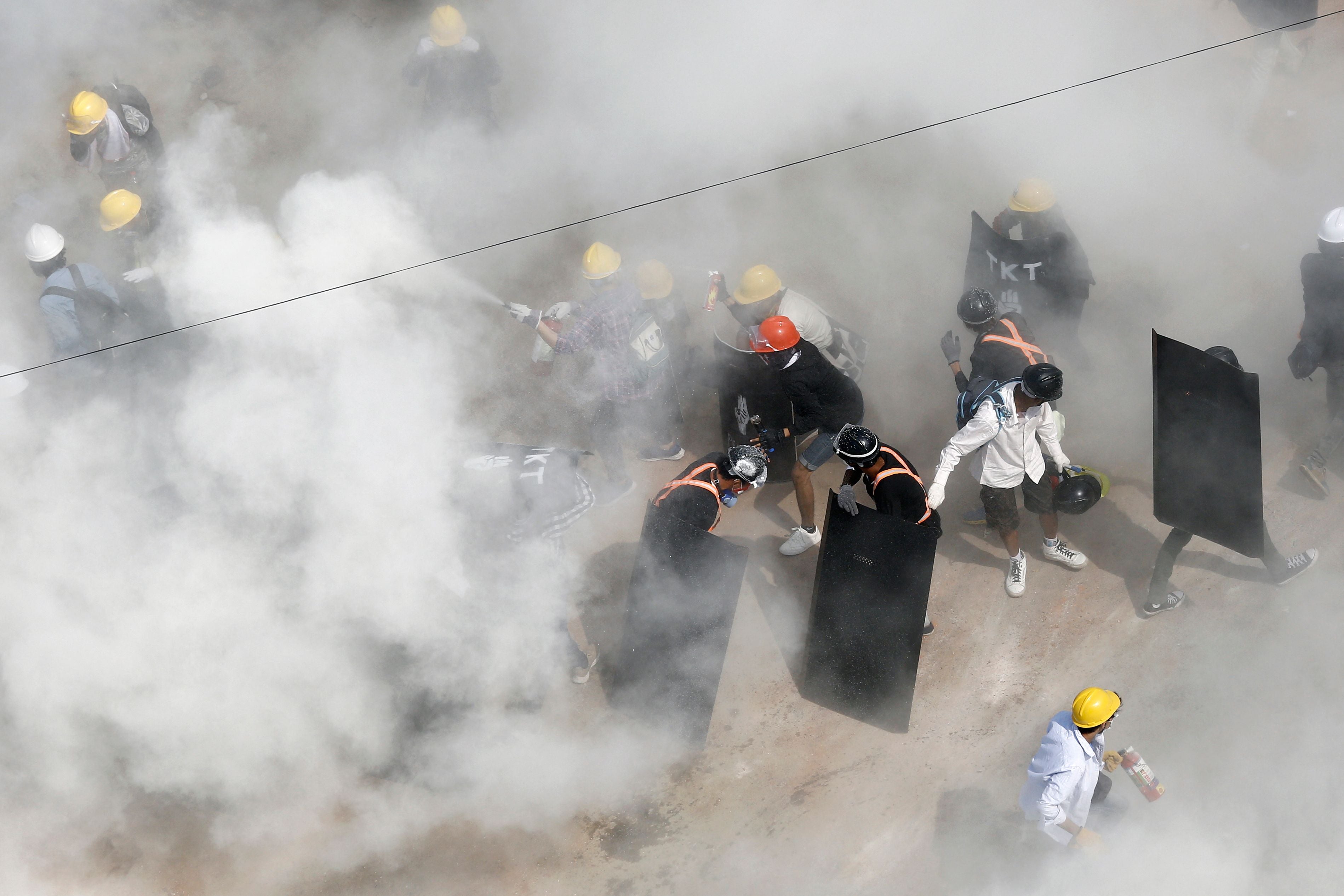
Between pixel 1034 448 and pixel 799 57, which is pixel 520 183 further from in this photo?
pixel 1034 448

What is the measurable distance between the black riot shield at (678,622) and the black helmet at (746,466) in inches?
10.4

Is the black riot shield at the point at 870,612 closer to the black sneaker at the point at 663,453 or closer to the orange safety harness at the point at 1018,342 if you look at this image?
the orange safety harness at the point at 1018,342

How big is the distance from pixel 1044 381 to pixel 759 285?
4.72 feet

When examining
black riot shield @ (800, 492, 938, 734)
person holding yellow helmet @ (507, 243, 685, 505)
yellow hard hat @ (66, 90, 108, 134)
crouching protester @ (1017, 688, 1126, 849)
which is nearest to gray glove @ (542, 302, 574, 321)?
person holding yellow helmet @ (507, 243, 685, 505)

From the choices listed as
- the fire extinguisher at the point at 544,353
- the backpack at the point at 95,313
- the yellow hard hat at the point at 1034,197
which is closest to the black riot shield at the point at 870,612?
the fire extinguisher at the point at 544,353

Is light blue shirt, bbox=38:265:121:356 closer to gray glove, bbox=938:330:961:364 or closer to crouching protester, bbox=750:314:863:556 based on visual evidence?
crouching protester, bbox=750:314:863:556

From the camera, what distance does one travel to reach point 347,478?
14.3 feet

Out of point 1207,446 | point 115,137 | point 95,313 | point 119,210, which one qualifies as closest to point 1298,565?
point 1207,446

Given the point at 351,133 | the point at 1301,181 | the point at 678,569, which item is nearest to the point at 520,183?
the point at 351,133

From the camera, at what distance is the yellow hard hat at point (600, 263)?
4.50 metres

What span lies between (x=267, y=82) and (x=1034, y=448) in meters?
6.03

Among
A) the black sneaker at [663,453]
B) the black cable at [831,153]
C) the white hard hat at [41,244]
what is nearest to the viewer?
the white hard hat at [41,244]

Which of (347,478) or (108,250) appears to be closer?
(347,478)

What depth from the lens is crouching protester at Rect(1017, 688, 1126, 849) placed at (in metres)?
3.05
